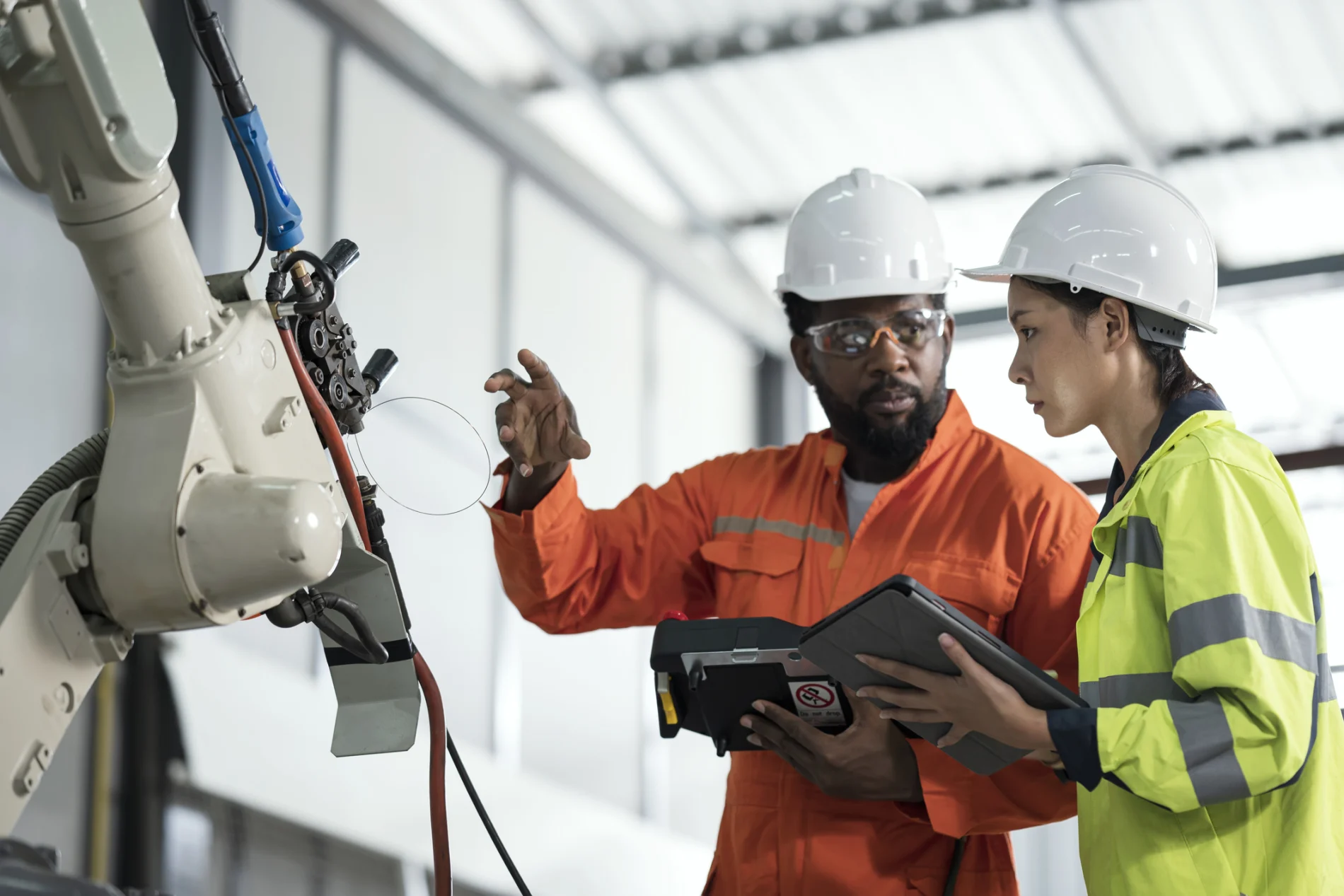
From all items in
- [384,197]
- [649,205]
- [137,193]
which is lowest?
[137,193]

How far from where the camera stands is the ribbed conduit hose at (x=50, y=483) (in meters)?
1.29

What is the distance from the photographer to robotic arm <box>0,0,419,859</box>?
1.17 metres

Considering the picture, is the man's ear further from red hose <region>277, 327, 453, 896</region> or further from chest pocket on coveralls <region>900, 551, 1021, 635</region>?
red hose <region>277, 327, 453, 896</region>

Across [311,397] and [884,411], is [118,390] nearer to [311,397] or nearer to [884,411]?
[311,397]

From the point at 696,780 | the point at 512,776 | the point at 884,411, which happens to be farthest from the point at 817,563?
the point at 696,780

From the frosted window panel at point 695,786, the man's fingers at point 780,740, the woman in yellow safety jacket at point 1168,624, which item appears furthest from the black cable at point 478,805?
the frosted window panel at point 695,786

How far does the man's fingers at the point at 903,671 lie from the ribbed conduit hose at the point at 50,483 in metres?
0.91

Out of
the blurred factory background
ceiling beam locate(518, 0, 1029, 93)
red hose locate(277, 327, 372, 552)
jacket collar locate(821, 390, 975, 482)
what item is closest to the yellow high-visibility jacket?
jacket collar locate(821, 390, 975, 482)

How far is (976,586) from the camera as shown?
7.23 feet

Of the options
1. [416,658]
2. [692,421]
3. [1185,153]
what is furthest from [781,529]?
[692,421]

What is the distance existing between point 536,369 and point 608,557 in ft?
1.39

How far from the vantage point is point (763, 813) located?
2229 millimetres

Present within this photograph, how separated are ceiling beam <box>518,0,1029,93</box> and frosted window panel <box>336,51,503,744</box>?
0.79 metres

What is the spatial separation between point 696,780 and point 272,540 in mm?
5656
